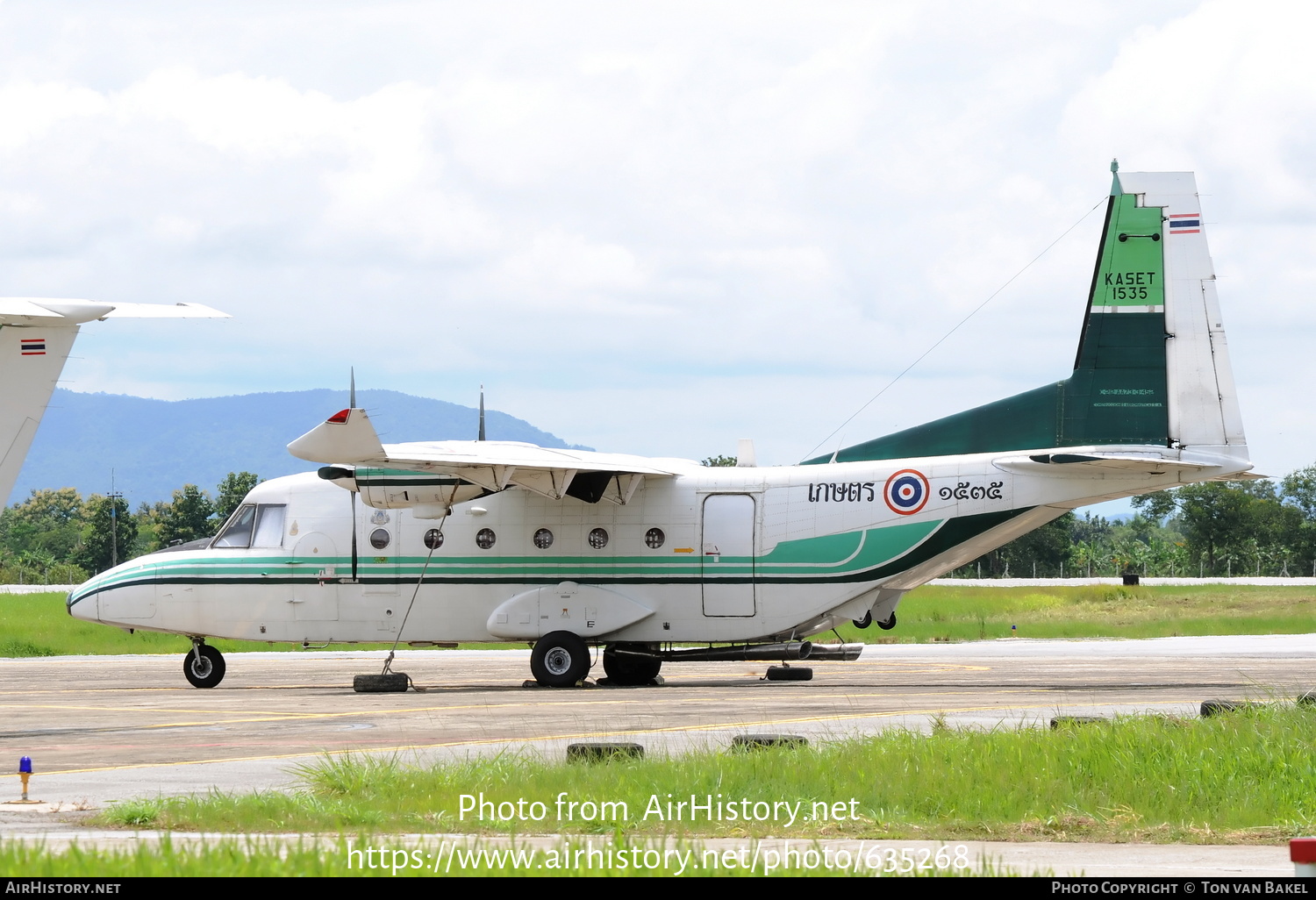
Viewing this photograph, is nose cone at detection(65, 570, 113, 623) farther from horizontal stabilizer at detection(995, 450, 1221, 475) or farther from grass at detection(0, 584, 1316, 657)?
horizontal stabilizer at detection(995, 450, 1221, 475)

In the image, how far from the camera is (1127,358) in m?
22.1

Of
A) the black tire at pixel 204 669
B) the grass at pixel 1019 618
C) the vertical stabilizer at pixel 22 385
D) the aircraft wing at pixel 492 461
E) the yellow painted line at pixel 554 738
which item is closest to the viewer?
the yellow painted line at pixel 554 738

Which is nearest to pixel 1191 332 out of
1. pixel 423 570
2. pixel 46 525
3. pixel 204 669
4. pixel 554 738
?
pixel 554 738

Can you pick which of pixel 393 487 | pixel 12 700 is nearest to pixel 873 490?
pixel 393 487

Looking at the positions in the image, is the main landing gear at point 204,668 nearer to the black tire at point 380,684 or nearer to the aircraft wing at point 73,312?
the black tire at point 380,684

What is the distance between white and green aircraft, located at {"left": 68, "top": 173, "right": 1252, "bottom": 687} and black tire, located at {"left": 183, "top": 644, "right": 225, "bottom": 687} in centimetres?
3

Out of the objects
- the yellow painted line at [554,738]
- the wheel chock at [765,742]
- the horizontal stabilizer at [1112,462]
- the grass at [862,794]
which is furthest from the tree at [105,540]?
the grass at [862,794]

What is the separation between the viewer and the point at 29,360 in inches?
547

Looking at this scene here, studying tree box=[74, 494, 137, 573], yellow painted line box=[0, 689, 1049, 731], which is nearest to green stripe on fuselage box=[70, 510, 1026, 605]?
yellow painted line box=[0, 689, 1049, 731]

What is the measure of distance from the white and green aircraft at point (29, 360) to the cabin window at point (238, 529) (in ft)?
36.4

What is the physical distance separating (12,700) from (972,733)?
15.7 m

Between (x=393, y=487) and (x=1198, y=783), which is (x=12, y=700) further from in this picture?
(x=1198, y=783)

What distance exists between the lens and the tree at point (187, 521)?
3187 inches

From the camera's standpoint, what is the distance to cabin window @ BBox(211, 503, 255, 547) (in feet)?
82.1
